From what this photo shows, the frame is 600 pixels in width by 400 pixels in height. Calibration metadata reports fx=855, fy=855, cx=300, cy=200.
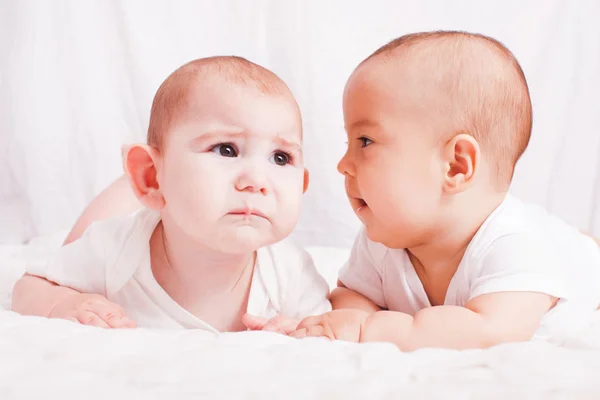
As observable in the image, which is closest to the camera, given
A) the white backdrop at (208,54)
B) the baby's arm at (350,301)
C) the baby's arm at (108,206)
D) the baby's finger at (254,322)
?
the baby's finger at (254,322)

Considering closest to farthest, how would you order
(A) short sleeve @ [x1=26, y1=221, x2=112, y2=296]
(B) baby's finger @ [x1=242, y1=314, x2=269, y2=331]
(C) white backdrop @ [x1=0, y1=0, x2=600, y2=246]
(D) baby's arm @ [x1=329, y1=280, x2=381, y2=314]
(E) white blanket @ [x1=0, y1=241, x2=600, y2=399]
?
(E) white blanket @ [x1=0, y1=241, x2=600, y2=399]
(B) baby's finger @ [x1=242, y1=314, x2=269, y2=331]
(A) short sleeve @ [x1=26, y1=221, x2=112, y2=296]
(D) baby's arm @ [x1=329, y1=280, x2=381, y2=314]
(C) white backdrop @ [x1=0, y1=0, x2=600, y2=246]

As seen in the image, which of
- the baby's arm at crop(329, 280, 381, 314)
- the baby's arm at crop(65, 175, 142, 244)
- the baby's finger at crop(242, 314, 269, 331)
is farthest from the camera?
the baby's arm at crop(65, 175, 142, 244)

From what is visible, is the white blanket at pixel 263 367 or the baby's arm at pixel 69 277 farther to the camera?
the baby's arm at pixel 69 277

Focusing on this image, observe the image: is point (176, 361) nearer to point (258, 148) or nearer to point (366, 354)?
point (366, 354)

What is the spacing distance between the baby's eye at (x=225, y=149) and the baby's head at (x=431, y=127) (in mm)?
225

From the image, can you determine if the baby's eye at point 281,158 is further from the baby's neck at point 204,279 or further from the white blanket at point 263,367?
the white blanket at point 263,367

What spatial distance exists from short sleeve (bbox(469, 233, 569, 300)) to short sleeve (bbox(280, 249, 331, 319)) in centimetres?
27

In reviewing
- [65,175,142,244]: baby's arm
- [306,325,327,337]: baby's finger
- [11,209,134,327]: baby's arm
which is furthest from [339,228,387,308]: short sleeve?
[65,175,142,244]: baby's arm

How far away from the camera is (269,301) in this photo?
1.46 metres

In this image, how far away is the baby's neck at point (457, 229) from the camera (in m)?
1.42

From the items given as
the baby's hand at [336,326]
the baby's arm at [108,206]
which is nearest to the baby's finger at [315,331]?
the baby's hand at [336,326]

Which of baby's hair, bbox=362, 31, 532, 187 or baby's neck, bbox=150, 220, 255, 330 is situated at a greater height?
baby's hair, bbox=362, 31, 532, 187

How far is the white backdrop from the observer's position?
2.39 m

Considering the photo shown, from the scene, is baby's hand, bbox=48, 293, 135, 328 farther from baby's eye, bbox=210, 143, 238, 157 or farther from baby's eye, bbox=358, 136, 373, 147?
baby's eye, bbox=358, 136, 373, 147
